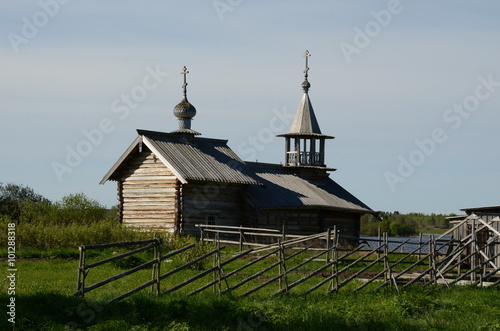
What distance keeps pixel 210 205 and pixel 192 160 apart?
236 cm

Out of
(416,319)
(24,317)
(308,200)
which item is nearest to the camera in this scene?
(24,317)

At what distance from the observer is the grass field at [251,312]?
44.3ft

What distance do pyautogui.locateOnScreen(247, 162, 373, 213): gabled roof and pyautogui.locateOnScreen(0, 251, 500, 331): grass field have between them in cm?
1982

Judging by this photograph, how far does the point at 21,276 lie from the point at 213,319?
29.1ft

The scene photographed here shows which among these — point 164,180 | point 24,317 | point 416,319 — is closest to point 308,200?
point 164,180

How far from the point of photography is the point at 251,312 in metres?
14.8

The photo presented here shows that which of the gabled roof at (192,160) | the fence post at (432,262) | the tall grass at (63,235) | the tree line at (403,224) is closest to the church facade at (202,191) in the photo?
the gabled roof at (192,160)

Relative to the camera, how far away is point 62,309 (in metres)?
13.9

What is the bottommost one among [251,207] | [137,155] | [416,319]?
[416,319]

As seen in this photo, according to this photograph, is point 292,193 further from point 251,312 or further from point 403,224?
point 403,224

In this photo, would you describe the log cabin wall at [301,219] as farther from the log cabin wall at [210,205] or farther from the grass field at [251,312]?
the grass field at [251,312]

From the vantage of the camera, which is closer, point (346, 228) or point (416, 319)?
point (416, 319)

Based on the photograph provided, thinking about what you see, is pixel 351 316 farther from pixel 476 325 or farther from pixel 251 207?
pixel 251 207

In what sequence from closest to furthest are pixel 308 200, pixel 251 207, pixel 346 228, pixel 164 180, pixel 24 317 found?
1. pixel 24 317
2. pixel 164 180
3. pixel 251 207
4. pixel 308 200
5. pixel 346 228
